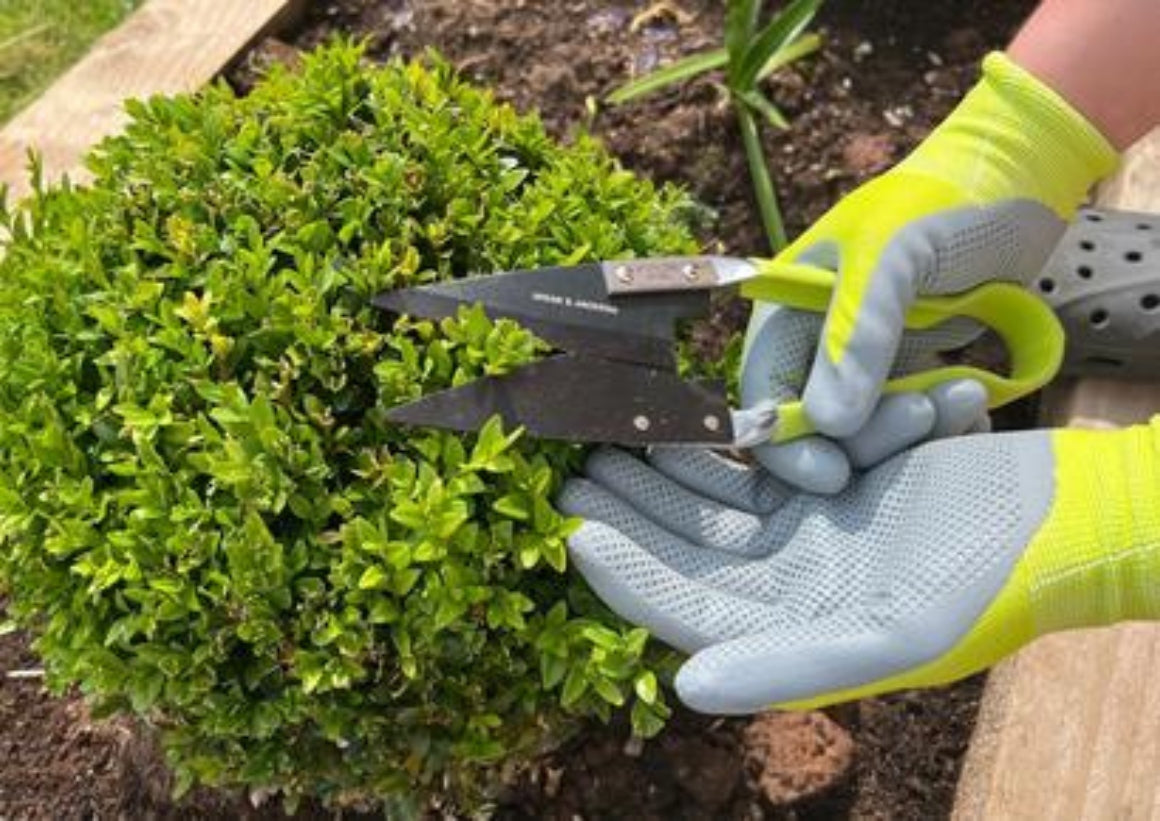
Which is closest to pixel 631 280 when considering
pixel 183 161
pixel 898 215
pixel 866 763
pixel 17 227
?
pixel 898 215

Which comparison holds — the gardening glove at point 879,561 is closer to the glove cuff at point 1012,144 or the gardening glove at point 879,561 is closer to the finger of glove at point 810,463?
the finger of glove at point 810,463

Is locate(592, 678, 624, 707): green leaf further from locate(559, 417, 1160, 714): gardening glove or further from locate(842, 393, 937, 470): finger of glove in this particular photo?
locate(842, 393, 937, 470): finger of glove

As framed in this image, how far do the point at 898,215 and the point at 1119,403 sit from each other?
0.76 m

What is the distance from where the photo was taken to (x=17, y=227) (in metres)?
1.91

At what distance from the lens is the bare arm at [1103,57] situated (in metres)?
2.07

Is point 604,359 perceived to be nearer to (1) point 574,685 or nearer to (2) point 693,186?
(1) point 574,685

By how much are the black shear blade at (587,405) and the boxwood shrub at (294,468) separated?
0.03m

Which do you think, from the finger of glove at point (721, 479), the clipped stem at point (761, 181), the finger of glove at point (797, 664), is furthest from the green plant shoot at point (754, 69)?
the finger of glove at point (797, 664)

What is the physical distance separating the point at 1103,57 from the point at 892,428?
58cm

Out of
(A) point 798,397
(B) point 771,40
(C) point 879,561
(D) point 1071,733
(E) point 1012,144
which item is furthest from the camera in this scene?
(B) point 771,40

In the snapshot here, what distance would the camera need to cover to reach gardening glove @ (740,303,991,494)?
1.85 meters

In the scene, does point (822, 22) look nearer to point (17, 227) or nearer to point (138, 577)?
point (17, 227)

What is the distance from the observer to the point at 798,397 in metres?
1.91

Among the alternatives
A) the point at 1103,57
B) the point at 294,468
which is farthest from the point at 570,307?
the point at 1103,57
